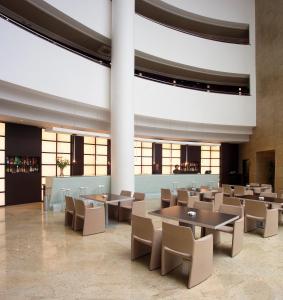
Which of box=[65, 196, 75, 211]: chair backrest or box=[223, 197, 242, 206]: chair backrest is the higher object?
box=[223, 197, 242, 206]: chair backrest

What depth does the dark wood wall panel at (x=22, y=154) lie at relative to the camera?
31.8 ft

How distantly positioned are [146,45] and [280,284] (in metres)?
9.64

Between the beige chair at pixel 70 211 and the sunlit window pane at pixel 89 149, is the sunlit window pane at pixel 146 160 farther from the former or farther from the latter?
the beige chair at pixel 70 211

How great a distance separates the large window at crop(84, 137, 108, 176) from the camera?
42.4ft

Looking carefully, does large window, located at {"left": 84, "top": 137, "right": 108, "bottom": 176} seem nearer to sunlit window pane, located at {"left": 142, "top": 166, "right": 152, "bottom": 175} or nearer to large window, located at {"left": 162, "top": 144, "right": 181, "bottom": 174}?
sunlit window pane, located at {"left": 142, "top": 166, "right": 152, "bottom": 175}

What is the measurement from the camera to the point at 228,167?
15.5m

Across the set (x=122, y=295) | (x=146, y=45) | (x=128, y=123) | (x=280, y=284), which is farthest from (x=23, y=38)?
(x=280, y=284)

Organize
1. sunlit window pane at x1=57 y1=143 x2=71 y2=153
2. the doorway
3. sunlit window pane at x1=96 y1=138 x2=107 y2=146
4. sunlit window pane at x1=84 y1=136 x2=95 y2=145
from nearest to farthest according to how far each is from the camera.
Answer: sunlit window pane at x1=57 y1=143 x2=71 y2=153
sunlit window pane at x1=84 y1=136 x2=95 y2=145
sunlit window pane at x1=96 y1=138 x2=107 y2=146
the doorway

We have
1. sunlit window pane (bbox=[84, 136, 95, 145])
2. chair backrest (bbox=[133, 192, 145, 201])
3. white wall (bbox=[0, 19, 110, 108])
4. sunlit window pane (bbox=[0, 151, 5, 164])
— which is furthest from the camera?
sunlit window pane (bbox=[84, 136, 95, 145])

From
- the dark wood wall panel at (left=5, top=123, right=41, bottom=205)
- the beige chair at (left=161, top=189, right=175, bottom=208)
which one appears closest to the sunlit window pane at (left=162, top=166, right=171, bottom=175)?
the beige chair at (left=161, top=189, right=175, bottom=208)

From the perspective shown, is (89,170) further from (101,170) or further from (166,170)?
(166,170)

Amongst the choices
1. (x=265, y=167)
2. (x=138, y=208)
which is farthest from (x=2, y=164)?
(x=265, y=167)

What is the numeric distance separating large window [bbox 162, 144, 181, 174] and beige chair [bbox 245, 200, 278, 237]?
8.92 meters

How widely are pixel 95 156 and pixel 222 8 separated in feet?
31.8
